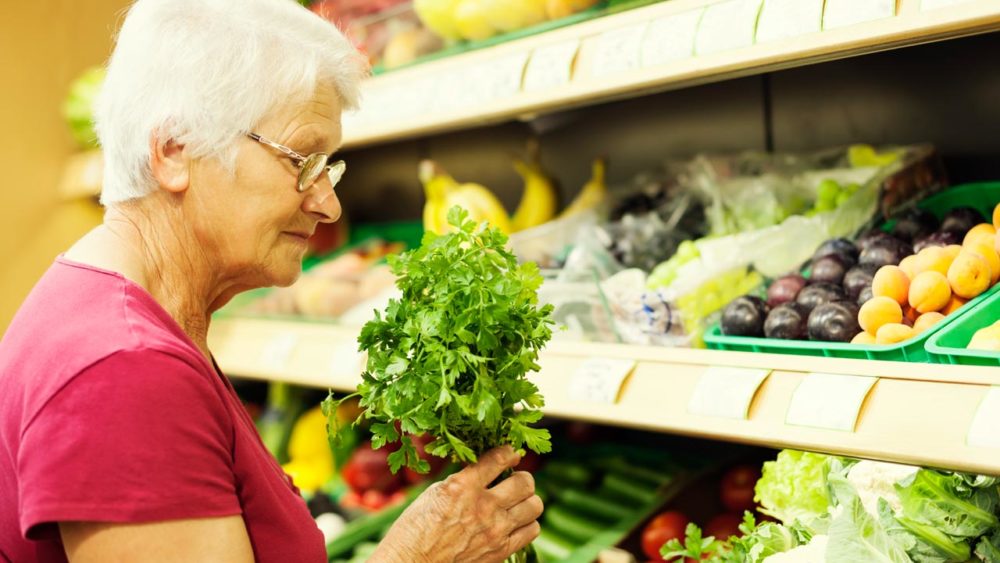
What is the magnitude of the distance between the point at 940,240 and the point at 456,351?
3.08 feet

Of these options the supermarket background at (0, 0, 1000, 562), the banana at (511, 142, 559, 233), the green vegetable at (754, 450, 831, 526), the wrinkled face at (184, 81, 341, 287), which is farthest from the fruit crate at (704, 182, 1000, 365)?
the banana at (511, 142, 559, 233)

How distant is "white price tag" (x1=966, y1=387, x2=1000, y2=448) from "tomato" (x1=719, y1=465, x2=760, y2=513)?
3.09 ft

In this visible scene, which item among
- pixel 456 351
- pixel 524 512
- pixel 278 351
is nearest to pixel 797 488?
pixel 524 512

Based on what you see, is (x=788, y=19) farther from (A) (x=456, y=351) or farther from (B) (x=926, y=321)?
(A) (x=456, y=351)

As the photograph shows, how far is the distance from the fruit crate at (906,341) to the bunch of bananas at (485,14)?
0.79 metres

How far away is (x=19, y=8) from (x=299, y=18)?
8.33 feet

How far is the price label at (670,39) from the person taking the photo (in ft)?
5.06

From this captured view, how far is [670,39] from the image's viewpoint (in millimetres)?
1570

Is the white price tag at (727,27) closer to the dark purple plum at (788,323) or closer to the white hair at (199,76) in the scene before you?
the dark purple plum at (788,323)

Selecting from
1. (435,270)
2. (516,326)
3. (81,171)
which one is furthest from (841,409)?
(81,171)

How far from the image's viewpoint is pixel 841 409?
1257 mm

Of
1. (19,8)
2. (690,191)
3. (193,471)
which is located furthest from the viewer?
(19,8)

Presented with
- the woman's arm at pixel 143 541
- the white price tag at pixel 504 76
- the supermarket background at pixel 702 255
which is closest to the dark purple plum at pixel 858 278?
the supermarket background at pixel 702 255

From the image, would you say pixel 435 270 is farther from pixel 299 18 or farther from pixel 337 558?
pixel 337 558
